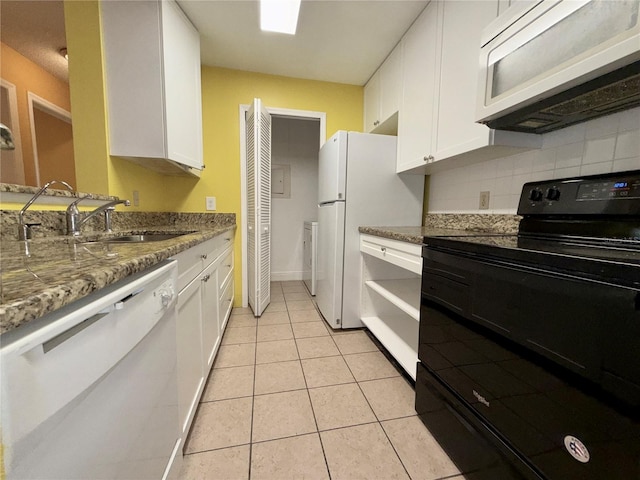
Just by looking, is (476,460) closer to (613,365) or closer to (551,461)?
(551,461)

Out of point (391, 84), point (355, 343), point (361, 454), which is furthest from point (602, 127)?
point (355, 343)

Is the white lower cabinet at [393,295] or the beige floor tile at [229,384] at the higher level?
the white lower cabinet at [393,295]

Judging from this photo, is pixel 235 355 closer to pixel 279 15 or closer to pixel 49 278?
pixel 49 278

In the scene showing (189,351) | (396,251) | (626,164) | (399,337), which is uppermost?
(626,164)

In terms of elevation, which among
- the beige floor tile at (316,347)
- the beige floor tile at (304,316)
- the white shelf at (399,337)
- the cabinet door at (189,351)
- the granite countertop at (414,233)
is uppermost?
the granite countertop at (414,233)

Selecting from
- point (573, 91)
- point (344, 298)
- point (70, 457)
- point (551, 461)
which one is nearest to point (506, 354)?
point (551, 461)

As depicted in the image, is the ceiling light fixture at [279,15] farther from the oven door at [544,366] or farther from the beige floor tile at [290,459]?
the beige floor tile at [290,459]

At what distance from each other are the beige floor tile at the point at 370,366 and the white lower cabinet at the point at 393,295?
140 millimetres

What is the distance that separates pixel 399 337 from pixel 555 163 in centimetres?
133

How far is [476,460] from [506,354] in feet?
1.46

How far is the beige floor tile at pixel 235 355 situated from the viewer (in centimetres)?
169

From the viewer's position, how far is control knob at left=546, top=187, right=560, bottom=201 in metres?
1.09

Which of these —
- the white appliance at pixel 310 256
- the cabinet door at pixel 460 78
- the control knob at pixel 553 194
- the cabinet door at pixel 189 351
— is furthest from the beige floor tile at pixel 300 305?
the control knob at pixel 553 194

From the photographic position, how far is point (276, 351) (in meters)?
1.86
